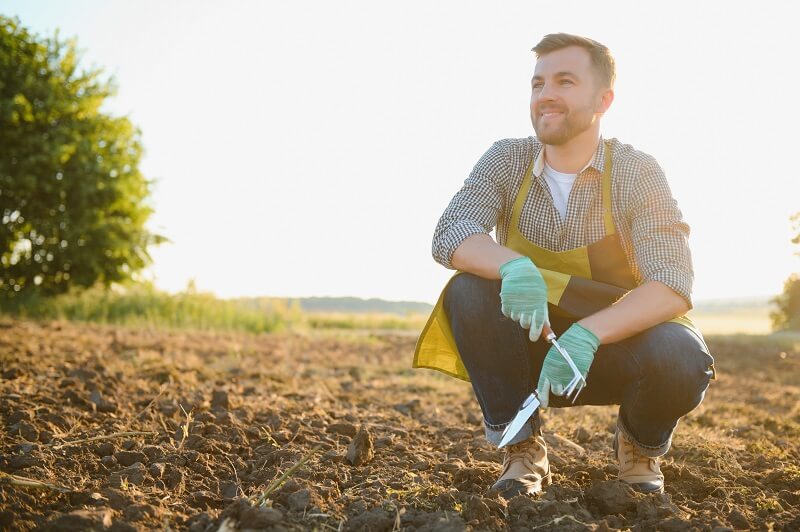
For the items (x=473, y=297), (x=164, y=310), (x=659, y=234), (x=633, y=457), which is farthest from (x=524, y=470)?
(x=164, y=310)

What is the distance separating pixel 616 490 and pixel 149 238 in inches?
518

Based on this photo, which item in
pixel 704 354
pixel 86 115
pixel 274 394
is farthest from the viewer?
pixel 86 115

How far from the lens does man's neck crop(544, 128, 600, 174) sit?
264 cm

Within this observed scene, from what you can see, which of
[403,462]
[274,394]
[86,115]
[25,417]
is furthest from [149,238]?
[403,462]

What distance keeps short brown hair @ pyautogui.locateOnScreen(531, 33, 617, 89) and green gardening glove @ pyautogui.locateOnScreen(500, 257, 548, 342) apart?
892mm

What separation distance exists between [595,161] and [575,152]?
0.09 m

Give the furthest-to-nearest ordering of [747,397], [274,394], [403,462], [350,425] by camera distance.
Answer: [747,397] < [274,394] < [350,425] < [403,462]

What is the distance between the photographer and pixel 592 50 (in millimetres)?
2607

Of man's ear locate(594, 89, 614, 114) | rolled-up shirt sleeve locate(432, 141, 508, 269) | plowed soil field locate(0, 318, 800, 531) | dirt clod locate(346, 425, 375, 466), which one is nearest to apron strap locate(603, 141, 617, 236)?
man's ear locate(594, 89, 614, 114)

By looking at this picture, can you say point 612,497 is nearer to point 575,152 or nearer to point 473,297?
point 473,297

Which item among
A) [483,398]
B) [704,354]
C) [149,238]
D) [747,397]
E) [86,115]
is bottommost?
[747,397]

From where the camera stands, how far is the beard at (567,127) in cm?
257

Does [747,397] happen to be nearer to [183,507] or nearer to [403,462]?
[403,462]

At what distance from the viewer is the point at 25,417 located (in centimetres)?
306
